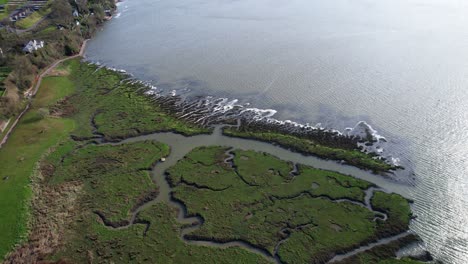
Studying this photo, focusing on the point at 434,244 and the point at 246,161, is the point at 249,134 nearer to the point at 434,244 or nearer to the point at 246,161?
the point at 246,161

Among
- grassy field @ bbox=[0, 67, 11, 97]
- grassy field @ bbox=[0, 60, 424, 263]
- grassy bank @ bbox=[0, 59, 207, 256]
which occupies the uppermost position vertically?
grassy field @ bbox=[0, 67, 11, 97]

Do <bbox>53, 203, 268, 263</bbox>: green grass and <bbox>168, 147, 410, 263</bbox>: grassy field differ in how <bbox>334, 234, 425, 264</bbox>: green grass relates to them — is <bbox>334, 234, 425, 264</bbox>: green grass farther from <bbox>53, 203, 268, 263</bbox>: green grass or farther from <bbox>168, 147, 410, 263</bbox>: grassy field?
<bbox>53, 203, 268, 263</bbox>: green grass

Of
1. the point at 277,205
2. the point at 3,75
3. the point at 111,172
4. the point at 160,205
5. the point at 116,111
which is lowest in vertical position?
the point at 277,205

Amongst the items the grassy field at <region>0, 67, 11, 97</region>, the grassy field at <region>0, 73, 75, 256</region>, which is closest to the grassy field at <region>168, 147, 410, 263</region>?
the grassy field at <region>0, 73, 75, 256</region>

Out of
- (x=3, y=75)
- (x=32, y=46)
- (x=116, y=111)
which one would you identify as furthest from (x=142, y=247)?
(x=32, y=46)

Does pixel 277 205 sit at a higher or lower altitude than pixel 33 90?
lower

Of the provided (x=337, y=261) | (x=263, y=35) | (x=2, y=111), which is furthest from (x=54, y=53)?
(x=337, y=261)

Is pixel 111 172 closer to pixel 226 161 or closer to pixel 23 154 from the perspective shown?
pixel 23 154
